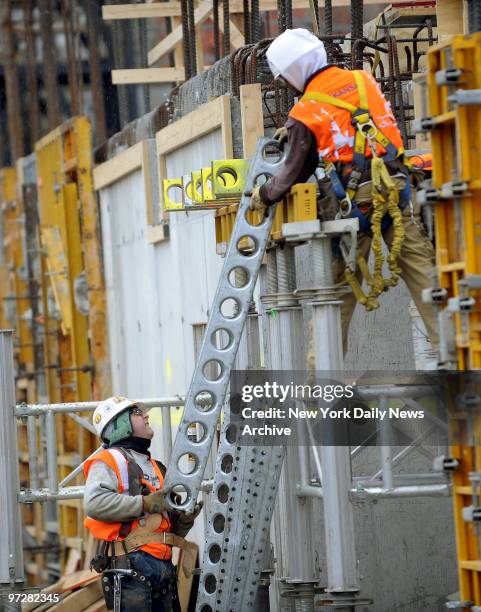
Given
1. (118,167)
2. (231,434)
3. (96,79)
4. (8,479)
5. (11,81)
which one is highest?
(11,81)

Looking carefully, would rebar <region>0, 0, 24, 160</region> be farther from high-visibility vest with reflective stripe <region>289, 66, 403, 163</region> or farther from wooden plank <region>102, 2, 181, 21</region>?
high-visibility vest with reflective stripe <region>289, 66, 403, 163</region>

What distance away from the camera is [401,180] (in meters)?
8.63

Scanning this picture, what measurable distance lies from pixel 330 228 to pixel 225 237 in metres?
1.68

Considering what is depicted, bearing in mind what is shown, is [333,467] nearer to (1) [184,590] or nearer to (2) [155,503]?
(2) [155,503]

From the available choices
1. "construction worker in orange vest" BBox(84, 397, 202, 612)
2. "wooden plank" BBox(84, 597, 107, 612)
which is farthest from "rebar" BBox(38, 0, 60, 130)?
"construction worker in orange vest" BBox(84, 397, 202, 612)

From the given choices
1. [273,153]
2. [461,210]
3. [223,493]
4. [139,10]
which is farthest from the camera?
[139,10]

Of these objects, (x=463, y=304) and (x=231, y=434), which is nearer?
(x=463, y=304)

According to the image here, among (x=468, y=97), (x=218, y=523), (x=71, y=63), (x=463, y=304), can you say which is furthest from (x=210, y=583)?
(x=71, y=63)

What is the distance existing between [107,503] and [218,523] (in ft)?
3.60

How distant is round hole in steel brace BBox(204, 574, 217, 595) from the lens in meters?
9.40

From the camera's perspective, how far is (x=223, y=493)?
955cm

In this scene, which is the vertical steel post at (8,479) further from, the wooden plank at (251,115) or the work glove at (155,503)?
the work glove at (155,503)

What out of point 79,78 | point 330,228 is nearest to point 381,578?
point 330,228

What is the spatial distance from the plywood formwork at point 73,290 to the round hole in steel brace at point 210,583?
940 cm
